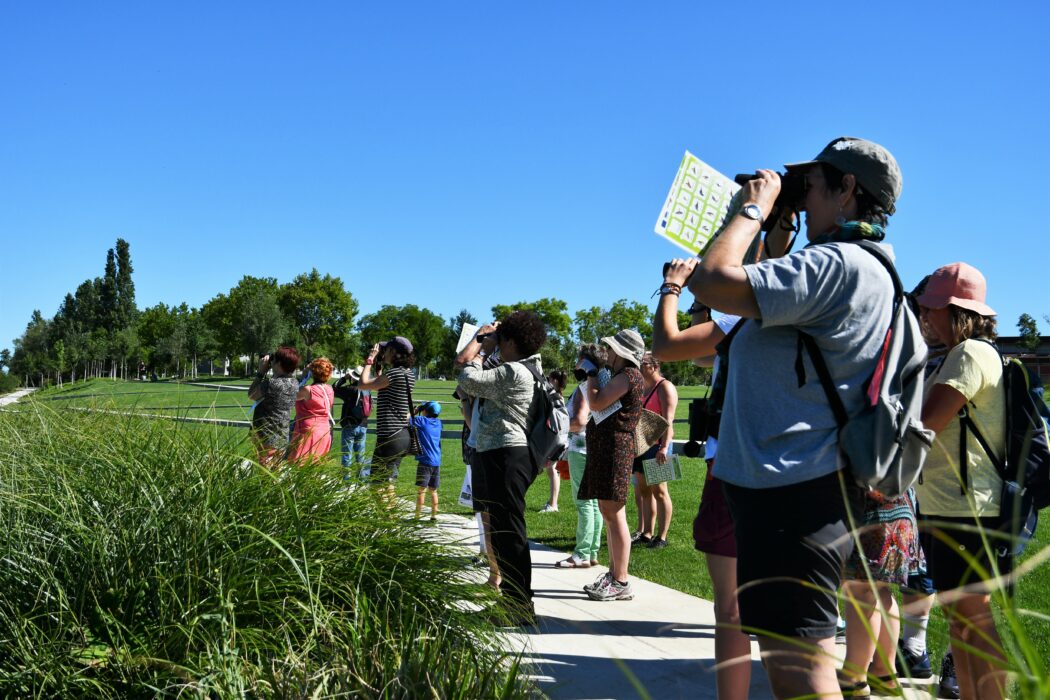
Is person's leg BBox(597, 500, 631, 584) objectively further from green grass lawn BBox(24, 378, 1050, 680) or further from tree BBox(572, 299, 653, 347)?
tree BBox(572, 299, 653, 347)

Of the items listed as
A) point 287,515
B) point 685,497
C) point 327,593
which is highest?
point 287,515

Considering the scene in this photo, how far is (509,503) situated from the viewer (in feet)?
17.1

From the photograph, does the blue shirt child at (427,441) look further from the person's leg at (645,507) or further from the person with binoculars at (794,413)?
the person with binoculars at (794,413)

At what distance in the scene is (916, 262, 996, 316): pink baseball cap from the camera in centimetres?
339

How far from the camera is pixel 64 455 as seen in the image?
4.12m

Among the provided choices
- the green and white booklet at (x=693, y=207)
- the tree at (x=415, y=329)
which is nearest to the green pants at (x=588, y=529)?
the green and white booklet at (x=693, y=207)

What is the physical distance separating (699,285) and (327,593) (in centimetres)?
170

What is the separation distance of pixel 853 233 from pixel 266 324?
3536 inches

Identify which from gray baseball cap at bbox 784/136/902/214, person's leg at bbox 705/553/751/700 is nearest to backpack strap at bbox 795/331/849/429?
gray baseball cap at bbox 784/136/902/214

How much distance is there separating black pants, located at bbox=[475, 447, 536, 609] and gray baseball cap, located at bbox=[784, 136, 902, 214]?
307cm

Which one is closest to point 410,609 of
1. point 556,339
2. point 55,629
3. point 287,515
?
point 287,515

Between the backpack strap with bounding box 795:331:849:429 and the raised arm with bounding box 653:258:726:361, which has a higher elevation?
the raised arm with bounding box 653:258:726:361

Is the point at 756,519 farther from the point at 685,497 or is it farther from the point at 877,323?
the point at 685,497

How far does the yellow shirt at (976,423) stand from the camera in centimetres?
323
